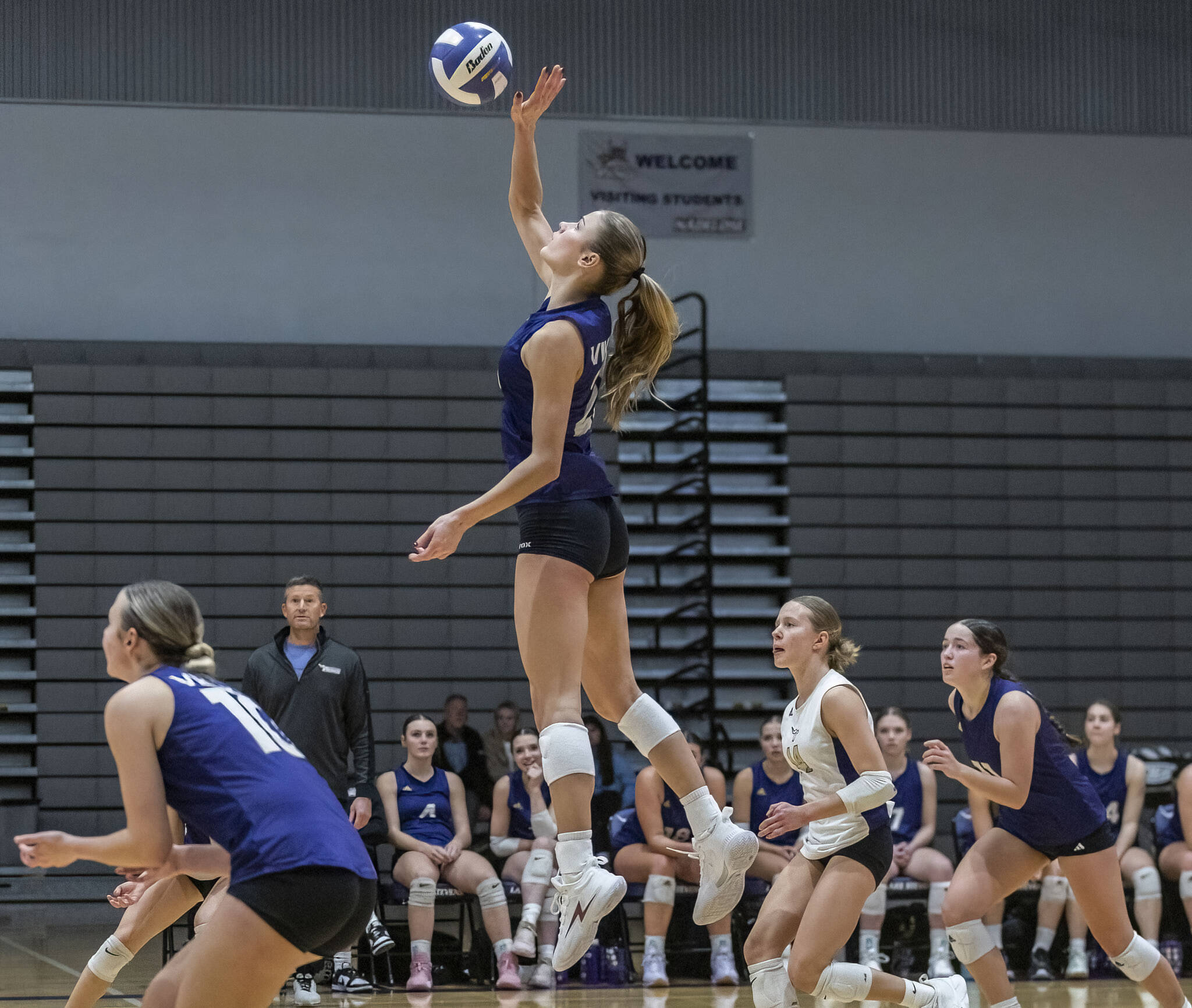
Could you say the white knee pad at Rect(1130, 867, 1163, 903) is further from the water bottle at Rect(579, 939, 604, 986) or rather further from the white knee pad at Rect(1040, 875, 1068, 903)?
the water bottle at Rect(579, 939, 604, 986)

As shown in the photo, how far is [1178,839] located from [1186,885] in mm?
337

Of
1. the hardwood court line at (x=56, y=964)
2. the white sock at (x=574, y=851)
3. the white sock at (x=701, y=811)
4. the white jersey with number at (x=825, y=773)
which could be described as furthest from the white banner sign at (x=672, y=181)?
the white sock at (x=574, y=851)

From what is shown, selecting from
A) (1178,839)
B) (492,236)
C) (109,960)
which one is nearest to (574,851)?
(109,960)

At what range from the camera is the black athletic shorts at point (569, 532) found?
377 cm

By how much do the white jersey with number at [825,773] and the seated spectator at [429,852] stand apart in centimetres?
260

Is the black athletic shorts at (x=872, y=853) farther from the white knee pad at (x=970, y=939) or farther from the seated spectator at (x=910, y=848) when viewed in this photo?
the seated spectator at (x=910, y=848)

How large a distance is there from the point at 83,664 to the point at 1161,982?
24.7 feet

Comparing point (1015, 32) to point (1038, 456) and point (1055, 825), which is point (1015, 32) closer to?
point (1038, 456)

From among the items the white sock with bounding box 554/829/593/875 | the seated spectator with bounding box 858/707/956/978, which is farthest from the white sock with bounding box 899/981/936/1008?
the seated spectator with bounding box 858/707/956/978

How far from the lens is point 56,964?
22.9 feet

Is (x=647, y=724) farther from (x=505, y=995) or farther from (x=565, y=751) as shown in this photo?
(x=505, y=995)

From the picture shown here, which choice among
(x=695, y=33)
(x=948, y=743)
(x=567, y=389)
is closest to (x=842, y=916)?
(x=567, y=389)

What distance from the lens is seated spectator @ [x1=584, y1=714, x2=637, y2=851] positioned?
727cm

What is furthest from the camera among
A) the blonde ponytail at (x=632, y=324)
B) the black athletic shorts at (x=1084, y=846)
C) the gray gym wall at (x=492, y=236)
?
the gray gym wall at (x=492, y=236)
